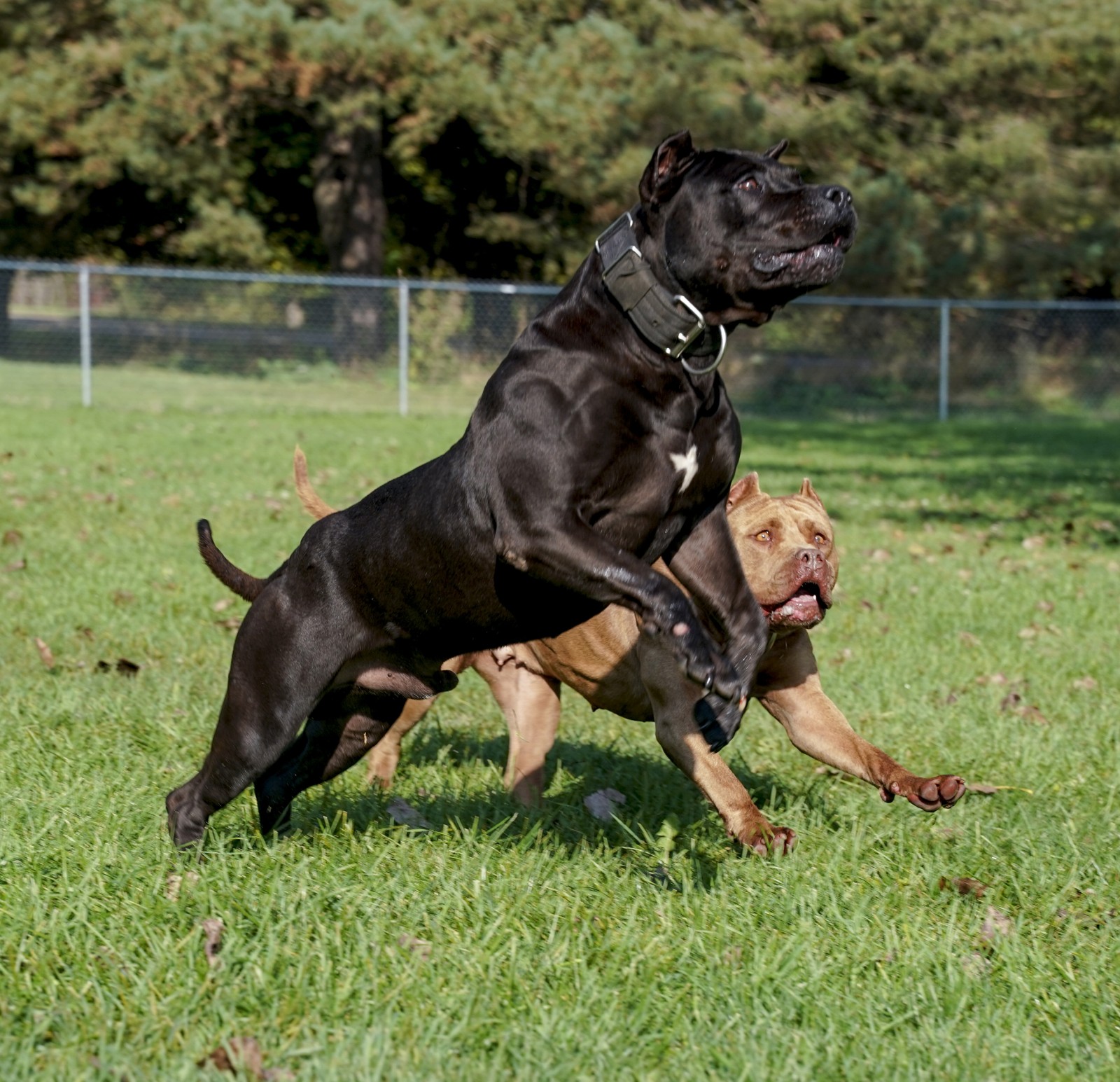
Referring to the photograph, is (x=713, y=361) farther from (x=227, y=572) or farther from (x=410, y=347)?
(x=410, y=347)

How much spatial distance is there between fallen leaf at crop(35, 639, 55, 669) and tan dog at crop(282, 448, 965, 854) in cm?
185

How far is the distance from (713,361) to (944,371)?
72.4ft

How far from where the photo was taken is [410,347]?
74.4ft

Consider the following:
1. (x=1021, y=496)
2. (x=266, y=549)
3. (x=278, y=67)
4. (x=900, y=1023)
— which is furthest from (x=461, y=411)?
(x=900, y=1023)

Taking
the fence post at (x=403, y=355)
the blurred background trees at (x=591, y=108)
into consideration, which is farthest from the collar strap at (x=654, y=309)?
the blurred background trees at (x=591, y=108)

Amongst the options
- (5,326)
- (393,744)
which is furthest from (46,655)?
(5,326)

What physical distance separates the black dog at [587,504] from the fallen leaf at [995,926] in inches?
32.8

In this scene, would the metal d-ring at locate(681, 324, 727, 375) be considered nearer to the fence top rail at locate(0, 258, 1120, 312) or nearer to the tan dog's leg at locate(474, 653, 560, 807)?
the tan dog's leg at locate(474, 653, 560, 807)

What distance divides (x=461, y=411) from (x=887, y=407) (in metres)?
7.55

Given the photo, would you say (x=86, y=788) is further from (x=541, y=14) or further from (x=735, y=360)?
(x=541, y=14)

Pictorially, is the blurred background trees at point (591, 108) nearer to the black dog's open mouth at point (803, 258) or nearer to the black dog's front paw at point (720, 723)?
the black dog's front paw at point (720, 723)

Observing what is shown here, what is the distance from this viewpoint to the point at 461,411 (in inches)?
884

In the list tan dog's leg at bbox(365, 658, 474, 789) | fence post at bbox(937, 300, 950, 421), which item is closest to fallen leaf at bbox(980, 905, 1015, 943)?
tan dog's leg at bbox(365, 658, 474, 789)

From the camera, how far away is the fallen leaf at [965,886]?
4.02 meters
